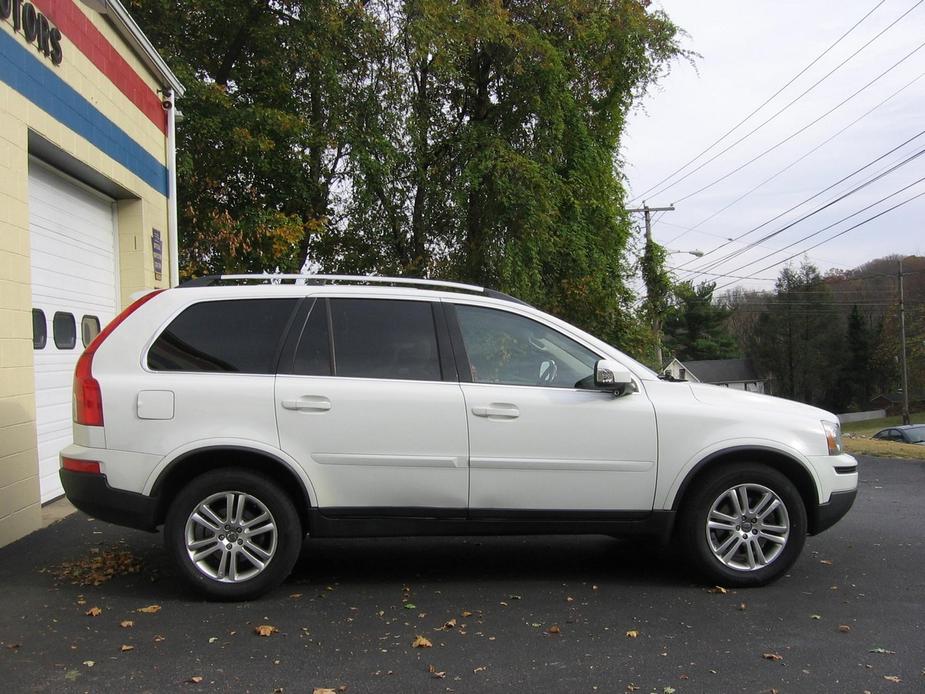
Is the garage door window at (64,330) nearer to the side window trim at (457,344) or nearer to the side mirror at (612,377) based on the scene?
the side window trim at (457,344)

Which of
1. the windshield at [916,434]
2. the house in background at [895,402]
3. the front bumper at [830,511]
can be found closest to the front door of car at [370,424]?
the front bumper at [830,511]

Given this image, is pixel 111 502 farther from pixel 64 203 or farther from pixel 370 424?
pixel 64 203

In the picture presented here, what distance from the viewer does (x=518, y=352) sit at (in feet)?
17.6

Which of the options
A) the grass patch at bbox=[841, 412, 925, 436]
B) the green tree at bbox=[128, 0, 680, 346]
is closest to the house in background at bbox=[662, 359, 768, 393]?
the grass patch at bbox=[841, 412, 925, 436]

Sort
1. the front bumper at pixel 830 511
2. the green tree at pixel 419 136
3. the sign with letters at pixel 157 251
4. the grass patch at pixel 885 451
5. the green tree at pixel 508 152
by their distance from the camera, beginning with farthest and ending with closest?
the green tree at pixel 508 152 < the green tree at pixel 419 136 < the grass patch at pixel 885 451 < the sign with letters at pixel 157 251 < the front bumper at pixel 830 511

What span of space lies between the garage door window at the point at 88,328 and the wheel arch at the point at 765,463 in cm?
603

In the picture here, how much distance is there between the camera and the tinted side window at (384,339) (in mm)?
5168

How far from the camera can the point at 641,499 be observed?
522 cm

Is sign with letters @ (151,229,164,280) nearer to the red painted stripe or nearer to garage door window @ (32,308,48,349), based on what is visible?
the red painted stripe

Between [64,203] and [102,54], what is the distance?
168cm

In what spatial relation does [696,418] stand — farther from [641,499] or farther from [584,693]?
[584,693]

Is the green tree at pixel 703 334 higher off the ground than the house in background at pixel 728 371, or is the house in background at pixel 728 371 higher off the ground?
the green tree at pixel 703 334

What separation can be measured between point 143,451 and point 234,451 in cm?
50

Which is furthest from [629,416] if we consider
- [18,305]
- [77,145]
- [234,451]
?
[77,145]
